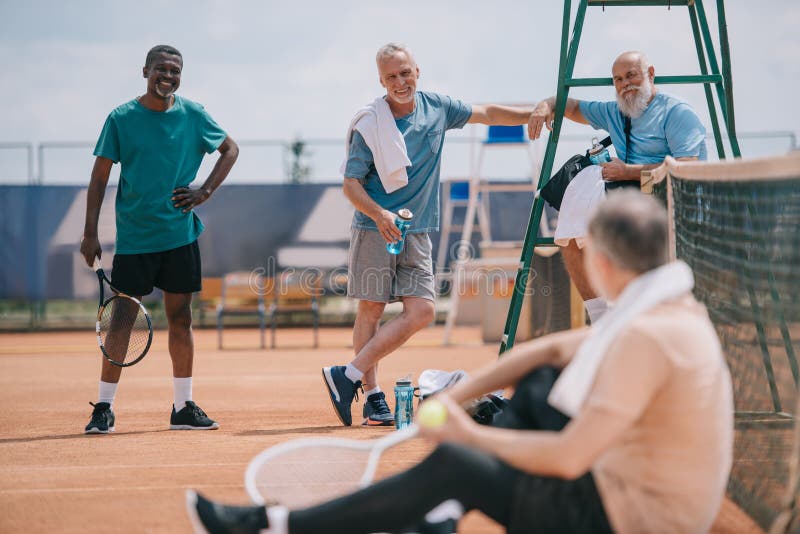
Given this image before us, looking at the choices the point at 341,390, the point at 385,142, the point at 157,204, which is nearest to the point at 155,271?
the point at 157,204

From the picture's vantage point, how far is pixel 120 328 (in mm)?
5812

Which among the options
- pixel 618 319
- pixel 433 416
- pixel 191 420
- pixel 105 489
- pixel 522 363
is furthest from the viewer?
pixel 191 420

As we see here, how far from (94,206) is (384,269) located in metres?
1.68

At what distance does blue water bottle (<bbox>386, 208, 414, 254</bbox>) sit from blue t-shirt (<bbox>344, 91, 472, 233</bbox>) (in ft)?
0.31

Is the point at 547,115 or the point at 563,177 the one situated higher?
the point at 547,115

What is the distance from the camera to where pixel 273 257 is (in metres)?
16.1

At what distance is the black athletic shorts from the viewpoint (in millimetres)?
5766

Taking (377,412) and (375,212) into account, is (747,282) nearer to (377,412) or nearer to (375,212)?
(375,212)

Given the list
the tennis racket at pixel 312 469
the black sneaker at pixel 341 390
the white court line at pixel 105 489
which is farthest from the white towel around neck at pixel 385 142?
the tennis racket at pixel 312 469

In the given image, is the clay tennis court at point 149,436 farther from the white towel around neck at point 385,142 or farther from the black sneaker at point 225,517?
the white towel around neck at point 385,142

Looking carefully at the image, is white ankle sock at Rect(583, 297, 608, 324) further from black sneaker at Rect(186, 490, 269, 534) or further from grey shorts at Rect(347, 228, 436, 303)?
black sneaker at Rect(186, 490, 269, 534)

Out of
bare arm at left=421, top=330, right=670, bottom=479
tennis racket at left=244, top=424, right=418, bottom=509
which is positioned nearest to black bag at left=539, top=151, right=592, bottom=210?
tennis racket at left=244, top=424, right=418, bottom=509

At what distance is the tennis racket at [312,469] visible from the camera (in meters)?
2.83

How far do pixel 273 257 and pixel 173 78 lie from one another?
10493 millimetres
